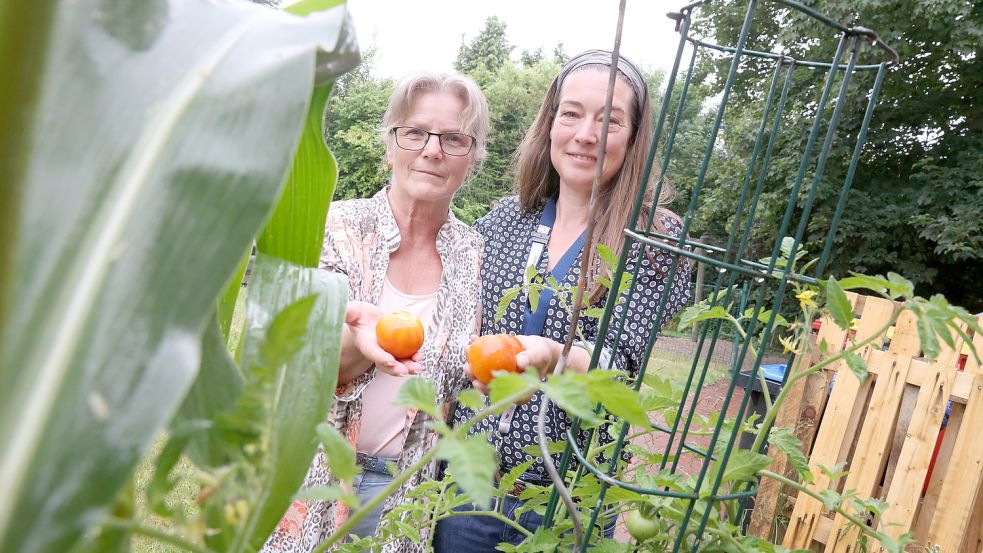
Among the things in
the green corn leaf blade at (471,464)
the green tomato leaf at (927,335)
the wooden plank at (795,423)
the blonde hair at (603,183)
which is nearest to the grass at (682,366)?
the wooden plank at (795,423)

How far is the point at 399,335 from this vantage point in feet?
4.21

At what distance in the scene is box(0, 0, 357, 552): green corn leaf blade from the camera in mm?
254

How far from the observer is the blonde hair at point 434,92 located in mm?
1745

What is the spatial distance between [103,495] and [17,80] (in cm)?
17

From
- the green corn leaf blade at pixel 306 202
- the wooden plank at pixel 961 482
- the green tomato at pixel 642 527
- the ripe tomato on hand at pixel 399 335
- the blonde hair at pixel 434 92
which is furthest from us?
the wooden plank at pixel 961 482

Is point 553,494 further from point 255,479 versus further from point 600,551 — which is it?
point 255,479

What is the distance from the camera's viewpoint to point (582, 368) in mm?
1348

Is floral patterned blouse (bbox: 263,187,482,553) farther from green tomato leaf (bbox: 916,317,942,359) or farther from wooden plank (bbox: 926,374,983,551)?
wooden plank (bbox: 926,374,983,551)

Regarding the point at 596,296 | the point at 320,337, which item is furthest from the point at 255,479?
the point at 596,296

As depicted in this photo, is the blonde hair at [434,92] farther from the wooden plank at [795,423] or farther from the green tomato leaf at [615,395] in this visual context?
the wooden plank at [795,423]

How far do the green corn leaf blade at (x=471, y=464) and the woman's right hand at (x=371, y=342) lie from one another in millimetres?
840

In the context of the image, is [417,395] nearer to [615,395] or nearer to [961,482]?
[615,395]

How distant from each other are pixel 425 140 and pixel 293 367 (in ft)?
4.17

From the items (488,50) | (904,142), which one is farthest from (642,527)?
(488,50)
